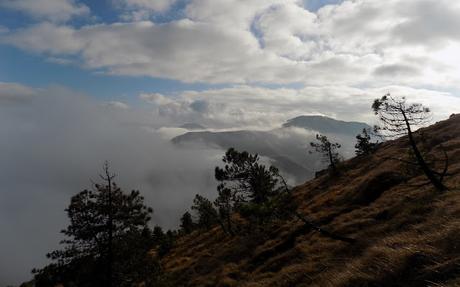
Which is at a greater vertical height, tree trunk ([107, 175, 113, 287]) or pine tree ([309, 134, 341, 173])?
pine tree ([309, 134, 341, 173])

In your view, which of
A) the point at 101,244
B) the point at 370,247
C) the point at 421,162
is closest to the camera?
the point at 370,247

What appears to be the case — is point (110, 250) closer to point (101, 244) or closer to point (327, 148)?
point (101, 244)

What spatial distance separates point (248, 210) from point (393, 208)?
10113 millimetres

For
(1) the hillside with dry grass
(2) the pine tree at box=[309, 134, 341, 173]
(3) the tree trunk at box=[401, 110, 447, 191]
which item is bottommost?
(1) the hillside with dry grass

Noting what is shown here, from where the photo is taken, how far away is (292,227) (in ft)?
117

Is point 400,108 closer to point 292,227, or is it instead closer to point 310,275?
point 310,275

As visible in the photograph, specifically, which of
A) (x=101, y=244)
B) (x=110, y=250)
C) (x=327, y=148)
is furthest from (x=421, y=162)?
(x=327, y=148)

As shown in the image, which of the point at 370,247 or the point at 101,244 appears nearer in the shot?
the point at 370,247

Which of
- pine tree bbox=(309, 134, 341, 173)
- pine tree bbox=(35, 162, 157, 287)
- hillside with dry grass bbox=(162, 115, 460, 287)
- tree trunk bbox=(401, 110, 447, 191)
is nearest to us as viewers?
hillside with dry grass bbox=(162, 115, 460, 287)

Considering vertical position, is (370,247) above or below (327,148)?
below

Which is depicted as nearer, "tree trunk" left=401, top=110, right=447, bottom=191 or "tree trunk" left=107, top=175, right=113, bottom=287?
"tree trunk" left=401, top=110, right=447, bottom=191

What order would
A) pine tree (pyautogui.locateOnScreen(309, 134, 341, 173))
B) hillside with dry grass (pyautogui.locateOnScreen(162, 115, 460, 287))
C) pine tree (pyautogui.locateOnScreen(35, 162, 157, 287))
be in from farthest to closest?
pine tree (pyautogui.locateOnScreen(309, 134, 341, 173))
pine tree (pyautogui.locateOnScreen(35, 162, 157, 287))
hillside with dry grass (pyautogui.locateOnScreen(162, 115, 460, 287))

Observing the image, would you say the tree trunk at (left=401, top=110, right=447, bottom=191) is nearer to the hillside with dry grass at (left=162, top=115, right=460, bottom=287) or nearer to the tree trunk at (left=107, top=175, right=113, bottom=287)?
the hillside with dry grass at (left=162, top=115, right=460, bottom=287)

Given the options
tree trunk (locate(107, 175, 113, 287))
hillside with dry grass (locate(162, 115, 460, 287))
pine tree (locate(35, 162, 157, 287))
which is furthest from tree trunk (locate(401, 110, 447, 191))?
tree trunk (locate(107, 175, 113, 287))
